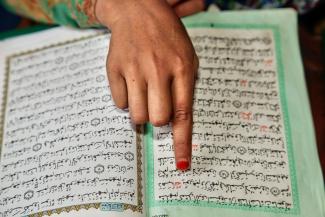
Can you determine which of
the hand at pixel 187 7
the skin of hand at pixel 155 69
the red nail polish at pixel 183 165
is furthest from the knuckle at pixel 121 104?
the hand at pixel 187 7

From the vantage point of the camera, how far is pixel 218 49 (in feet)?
2.43

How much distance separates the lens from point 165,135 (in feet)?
2.14

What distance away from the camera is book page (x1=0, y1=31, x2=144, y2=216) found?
604 mm

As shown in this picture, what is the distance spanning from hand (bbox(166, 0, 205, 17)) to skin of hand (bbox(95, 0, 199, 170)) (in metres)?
0.12

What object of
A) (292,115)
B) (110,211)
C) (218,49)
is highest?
(218,49)

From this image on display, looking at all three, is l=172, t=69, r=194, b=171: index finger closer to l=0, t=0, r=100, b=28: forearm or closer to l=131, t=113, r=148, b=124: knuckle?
l=131, t=113, r=148, b=124: knuckle

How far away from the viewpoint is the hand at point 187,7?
76 centimetres

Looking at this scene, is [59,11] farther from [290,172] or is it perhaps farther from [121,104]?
[290,172]

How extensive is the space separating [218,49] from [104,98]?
0.70 ft

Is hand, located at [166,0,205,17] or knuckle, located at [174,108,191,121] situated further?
hand, located at [166,0,205,17]

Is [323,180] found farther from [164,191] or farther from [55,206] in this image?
[55,206]

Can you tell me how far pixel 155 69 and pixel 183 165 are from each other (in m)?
0.14

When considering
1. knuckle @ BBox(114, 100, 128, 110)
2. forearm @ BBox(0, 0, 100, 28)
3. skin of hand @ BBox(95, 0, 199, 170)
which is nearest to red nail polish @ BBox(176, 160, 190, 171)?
skin of hand @ BBox(95, 0, 199, 170)

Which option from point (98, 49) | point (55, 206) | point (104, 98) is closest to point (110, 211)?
point (55, 206)
